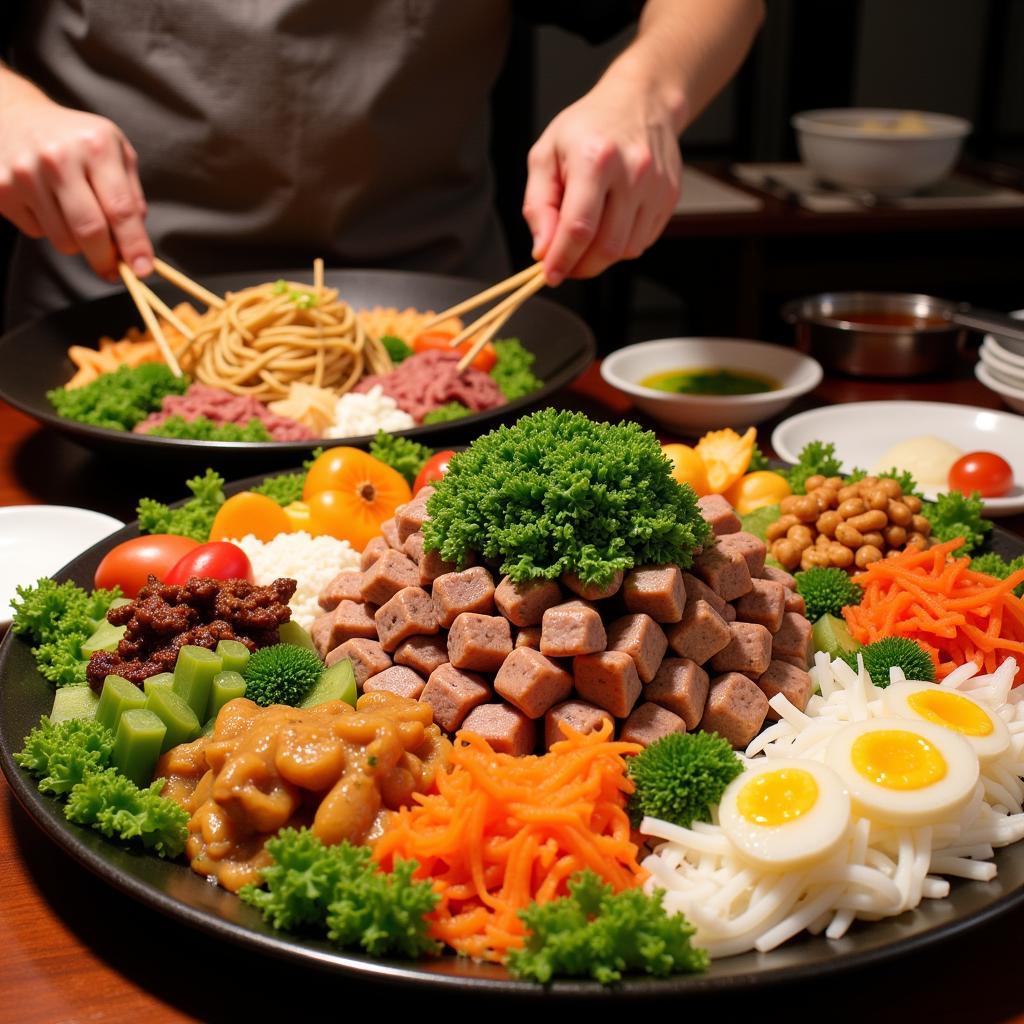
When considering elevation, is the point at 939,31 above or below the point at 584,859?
above

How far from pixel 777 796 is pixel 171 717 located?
0.93 metres

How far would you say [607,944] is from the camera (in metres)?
1.42

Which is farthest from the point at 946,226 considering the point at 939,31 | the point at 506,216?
the point at 939,31

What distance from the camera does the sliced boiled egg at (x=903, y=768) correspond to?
5.33 ft

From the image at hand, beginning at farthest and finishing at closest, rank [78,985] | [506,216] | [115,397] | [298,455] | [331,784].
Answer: [506,216], [115,397], [298,455], [331,784], [78,985]

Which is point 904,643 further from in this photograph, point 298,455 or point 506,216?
point 506,216

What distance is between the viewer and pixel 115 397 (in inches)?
127

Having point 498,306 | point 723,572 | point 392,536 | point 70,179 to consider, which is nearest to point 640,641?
point 723,572

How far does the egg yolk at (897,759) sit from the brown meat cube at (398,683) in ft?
2.38

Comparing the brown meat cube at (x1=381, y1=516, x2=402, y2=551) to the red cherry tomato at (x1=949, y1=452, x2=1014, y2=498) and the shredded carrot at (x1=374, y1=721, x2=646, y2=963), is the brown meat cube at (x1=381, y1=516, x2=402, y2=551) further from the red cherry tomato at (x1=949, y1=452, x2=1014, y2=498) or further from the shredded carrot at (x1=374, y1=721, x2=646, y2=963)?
the red cherry tomato at (x1=949, y1=452, x2=1014, y2=498)

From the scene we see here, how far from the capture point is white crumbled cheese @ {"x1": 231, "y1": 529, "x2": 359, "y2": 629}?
95.4 inches

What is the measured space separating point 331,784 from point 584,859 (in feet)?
1.24

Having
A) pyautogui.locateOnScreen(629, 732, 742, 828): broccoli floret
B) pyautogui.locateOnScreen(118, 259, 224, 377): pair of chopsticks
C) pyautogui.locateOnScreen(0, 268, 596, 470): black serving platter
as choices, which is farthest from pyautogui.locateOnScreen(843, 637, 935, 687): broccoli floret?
pyautogui.locateOnScreen(118, 259, 224, 377): pair of chopsticks

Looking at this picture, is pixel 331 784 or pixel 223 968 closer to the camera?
pixel 223 968
